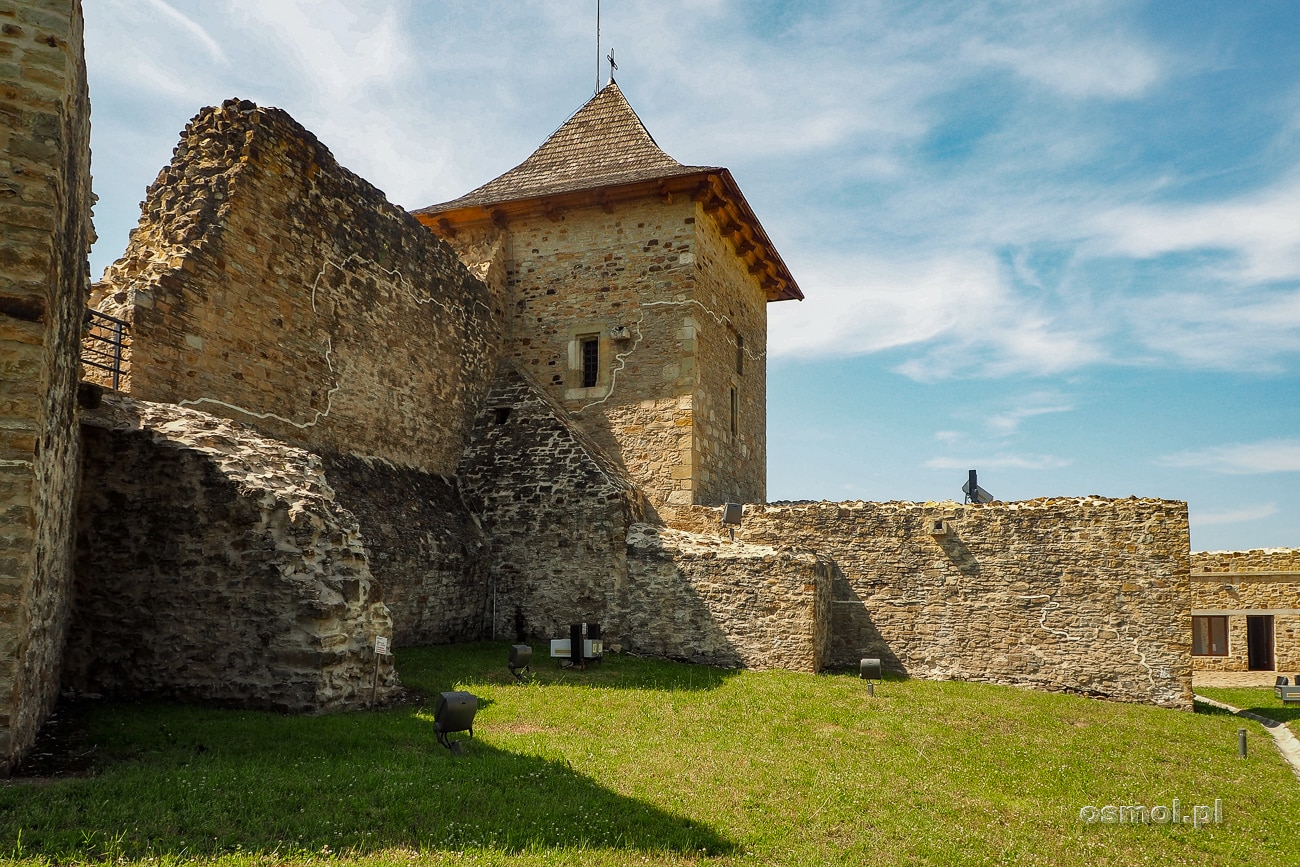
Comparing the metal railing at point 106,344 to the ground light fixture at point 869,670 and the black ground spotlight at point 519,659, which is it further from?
the ground light fixture at point 869,670

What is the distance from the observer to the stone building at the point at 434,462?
632cm

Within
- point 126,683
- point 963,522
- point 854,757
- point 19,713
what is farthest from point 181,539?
point 963,522

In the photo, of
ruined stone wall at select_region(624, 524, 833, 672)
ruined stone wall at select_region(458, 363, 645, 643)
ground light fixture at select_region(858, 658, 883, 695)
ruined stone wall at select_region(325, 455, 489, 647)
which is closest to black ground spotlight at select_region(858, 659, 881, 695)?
ground light fixture at select_region(858, 658, 883, 695)

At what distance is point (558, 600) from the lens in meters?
13.0

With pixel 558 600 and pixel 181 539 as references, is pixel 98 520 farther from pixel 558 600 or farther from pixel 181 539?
pixel 558 600

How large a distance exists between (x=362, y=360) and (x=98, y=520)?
480cm

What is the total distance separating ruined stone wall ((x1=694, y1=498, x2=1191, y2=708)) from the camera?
38.8ft

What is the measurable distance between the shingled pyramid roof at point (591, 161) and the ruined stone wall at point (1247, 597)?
13.7 meters

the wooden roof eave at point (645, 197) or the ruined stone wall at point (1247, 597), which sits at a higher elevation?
the wooden roof eave at point (645, 197)

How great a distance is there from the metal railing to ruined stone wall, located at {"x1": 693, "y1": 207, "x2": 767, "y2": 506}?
8.79m

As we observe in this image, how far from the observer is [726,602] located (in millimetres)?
11898

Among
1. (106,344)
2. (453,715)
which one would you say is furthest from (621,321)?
(453,715)

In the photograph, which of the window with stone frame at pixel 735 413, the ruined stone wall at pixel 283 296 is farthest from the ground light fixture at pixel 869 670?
the ruined stone wall at pixel 283 296

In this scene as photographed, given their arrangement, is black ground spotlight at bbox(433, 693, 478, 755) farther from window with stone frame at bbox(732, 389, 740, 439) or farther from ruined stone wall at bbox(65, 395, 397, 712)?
window with stone frame at bbox(732, 389, 740, 439)
